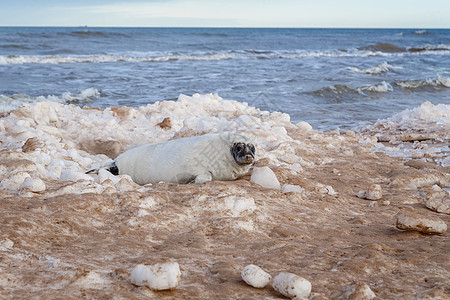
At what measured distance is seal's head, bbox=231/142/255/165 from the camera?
4.42 meters

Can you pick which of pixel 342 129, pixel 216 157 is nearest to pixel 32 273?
pixel 216 157

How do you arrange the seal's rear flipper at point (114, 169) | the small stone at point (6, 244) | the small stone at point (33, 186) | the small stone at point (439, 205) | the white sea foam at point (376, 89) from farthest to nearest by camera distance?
1. the white sea foam at point (376, 89)
2. the seal's rear flipper at point (114, 169)
3. the small stone at point (439, 205)
4. the small stone at point (33, 186)
5. the small stone at point (6, 244)

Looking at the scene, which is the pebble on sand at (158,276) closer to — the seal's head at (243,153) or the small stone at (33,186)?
the small stone at (33,186)

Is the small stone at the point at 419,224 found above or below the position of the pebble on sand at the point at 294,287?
below

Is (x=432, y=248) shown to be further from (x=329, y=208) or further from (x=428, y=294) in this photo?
(x=329, y=208)

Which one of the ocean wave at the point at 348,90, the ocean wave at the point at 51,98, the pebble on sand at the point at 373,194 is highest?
the ocean wave at the point at 348,90

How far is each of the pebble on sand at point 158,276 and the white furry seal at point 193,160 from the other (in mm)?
2348

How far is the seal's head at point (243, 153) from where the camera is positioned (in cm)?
442

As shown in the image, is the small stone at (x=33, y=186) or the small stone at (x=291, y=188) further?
the small stone at (x=291, y=188)

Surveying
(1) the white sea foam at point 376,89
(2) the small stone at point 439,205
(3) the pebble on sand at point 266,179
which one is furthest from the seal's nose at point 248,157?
(1) the white sea foam at point 376,89

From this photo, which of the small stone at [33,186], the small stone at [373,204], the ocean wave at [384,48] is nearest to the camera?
the small stone at [33,186]

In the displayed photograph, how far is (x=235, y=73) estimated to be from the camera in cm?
1806

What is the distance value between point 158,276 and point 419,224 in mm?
1890

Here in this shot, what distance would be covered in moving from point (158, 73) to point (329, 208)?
14.9 m
